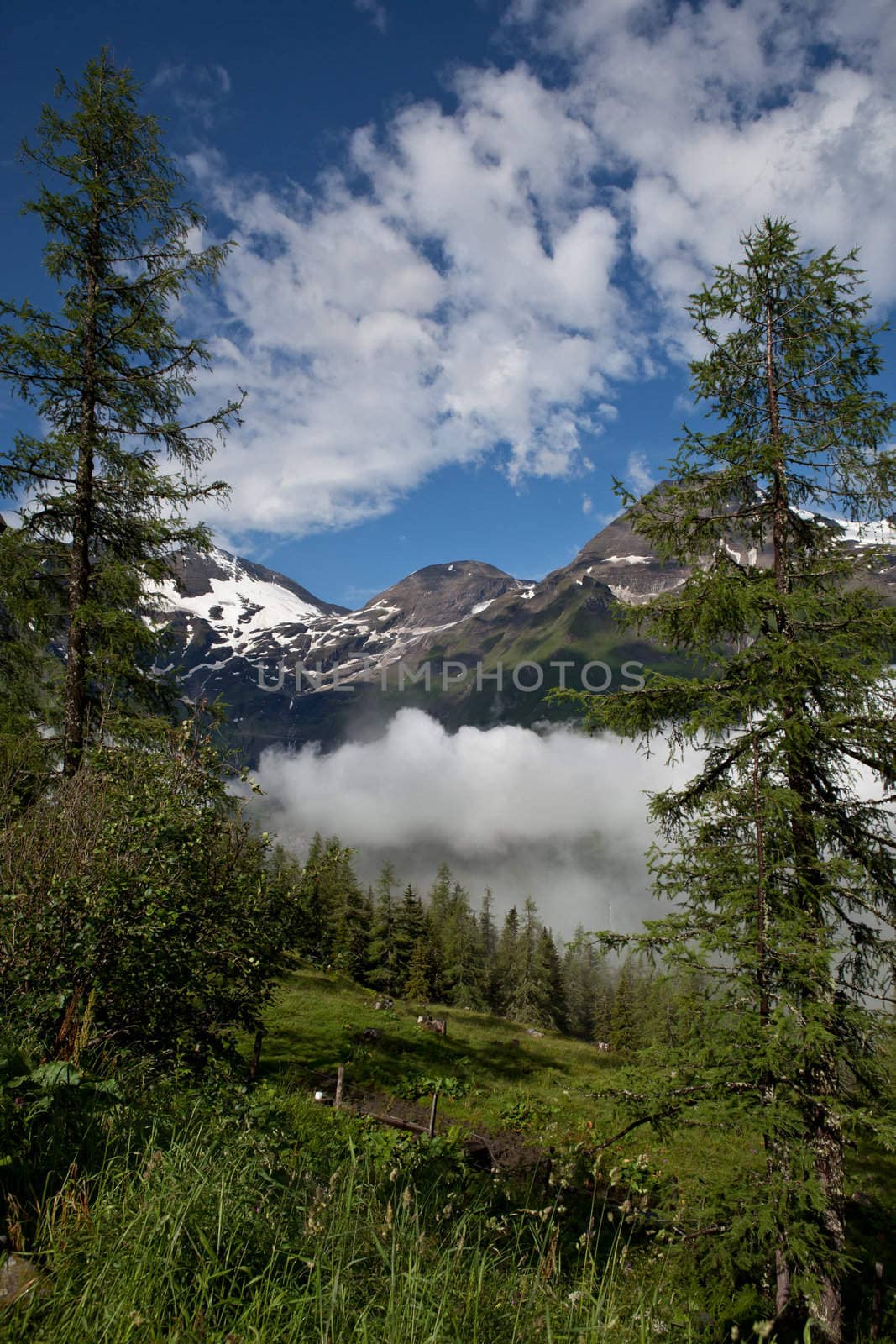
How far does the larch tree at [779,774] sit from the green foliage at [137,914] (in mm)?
4859

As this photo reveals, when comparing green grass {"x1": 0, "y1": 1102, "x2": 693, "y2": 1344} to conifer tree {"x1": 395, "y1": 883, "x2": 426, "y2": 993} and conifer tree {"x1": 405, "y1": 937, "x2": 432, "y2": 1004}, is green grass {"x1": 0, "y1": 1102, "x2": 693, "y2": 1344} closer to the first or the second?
conifer tree {"x1": 405, "y1": 937, "x2": 432, "y2": 1004}

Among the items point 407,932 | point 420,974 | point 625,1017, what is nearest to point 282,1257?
point 420,974

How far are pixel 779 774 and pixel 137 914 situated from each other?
25.5ft

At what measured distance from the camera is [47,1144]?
3.61 meters

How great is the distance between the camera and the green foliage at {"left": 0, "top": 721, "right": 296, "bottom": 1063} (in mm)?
6098

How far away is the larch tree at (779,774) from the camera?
6.53 metres

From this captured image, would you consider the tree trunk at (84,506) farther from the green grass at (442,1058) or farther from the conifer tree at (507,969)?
the conifer tree at (507,969)

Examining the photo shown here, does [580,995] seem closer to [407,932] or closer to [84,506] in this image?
[407,932]

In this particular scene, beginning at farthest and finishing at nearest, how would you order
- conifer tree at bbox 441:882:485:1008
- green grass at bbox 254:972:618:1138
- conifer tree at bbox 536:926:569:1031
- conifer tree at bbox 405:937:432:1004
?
conifer tree at bbox 536:926:569:1031, conifer tree at bbox 441:882:485:1008, conifer tree at bbox 405:937:432:1004, green grass at bbox 254:972:618:1138

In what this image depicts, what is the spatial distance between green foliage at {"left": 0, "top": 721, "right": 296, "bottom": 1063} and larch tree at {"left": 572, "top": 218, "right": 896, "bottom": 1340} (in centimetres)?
486

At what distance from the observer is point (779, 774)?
815 centimetres

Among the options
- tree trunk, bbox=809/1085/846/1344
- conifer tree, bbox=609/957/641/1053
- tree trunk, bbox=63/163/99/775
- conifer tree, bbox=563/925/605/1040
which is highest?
tree trunk, bbox=63/163/99/775

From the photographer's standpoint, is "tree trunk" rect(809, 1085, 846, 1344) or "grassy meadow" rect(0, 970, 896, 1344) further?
"tree trunk" rect(809, 1085, 846, 1344)

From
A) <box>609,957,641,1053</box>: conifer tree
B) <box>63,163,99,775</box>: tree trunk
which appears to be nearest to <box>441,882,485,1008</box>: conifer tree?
<box>609,957,641,1053</box>: conifer tree
